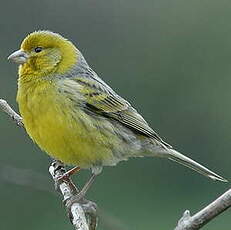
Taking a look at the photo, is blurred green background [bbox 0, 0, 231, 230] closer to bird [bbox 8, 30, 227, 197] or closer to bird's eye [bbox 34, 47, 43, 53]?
bird [bbox 8, 30, 227, 197]

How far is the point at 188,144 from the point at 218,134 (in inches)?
56.4

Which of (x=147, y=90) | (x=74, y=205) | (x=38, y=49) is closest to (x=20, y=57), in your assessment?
(x=38, y=49)

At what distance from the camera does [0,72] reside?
55.7ft

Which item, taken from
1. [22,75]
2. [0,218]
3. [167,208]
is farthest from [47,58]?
[167,208]

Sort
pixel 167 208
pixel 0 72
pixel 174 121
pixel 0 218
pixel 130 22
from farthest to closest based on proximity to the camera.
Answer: pixel 130 22 < pixel 174 121 < pixel 0 72 < pixel 167 208 < pixel 0 218

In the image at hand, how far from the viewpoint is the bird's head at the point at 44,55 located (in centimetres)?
760

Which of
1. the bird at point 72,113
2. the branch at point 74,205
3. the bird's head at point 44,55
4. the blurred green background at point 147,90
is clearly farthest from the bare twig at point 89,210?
the blurred green background at point 147,90

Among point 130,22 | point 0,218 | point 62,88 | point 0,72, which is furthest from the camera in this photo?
point 130,22

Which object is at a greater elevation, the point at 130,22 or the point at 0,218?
the point at 130,22

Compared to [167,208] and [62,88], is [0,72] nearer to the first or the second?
[167,208]

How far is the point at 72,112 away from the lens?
746cm

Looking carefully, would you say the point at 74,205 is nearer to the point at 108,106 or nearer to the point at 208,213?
the point at 108,106

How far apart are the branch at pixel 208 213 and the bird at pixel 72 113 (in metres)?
1.99

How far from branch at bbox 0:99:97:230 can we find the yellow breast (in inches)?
6.0
